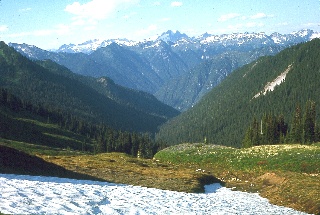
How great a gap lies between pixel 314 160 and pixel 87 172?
40.7m

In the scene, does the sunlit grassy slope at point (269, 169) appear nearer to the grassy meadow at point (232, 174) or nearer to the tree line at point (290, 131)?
the grassy meadow at point (232, 174)

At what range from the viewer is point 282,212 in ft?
90.9

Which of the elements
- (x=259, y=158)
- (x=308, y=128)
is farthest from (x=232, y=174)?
(x=308, y=128)

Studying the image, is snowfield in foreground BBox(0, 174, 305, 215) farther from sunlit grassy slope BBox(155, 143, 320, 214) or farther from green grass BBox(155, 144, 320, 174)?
green grass BBox(155, 144, 320, 174)

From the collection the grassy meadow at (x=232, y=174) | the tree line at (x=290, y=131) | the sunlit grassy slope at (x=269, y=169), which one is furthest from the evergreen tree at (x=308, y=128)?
the grassy meadow at (x=232, y=174)

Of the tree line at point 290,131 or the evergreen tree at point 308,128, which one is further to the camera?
the tree line at point 290,131

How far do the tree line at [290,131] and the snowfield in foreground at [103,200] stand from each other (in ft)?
288

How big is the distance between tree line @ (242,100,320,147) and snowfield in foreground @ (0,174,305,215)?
87.8m

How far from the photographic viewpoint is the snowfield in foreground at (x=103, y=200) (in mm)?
20578

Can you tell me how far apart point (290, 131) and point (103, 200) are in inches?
4311

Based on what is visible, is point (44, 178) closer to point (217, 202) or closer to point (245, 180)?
point (217, 202)

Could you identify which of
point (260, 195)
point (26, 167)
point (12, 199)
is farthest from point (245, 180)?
point (12, 199)

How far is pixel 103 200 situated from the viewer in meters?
24.6

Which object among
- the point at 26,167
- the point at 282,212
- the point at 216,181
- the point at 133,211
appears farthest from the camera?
the point at 216,181
